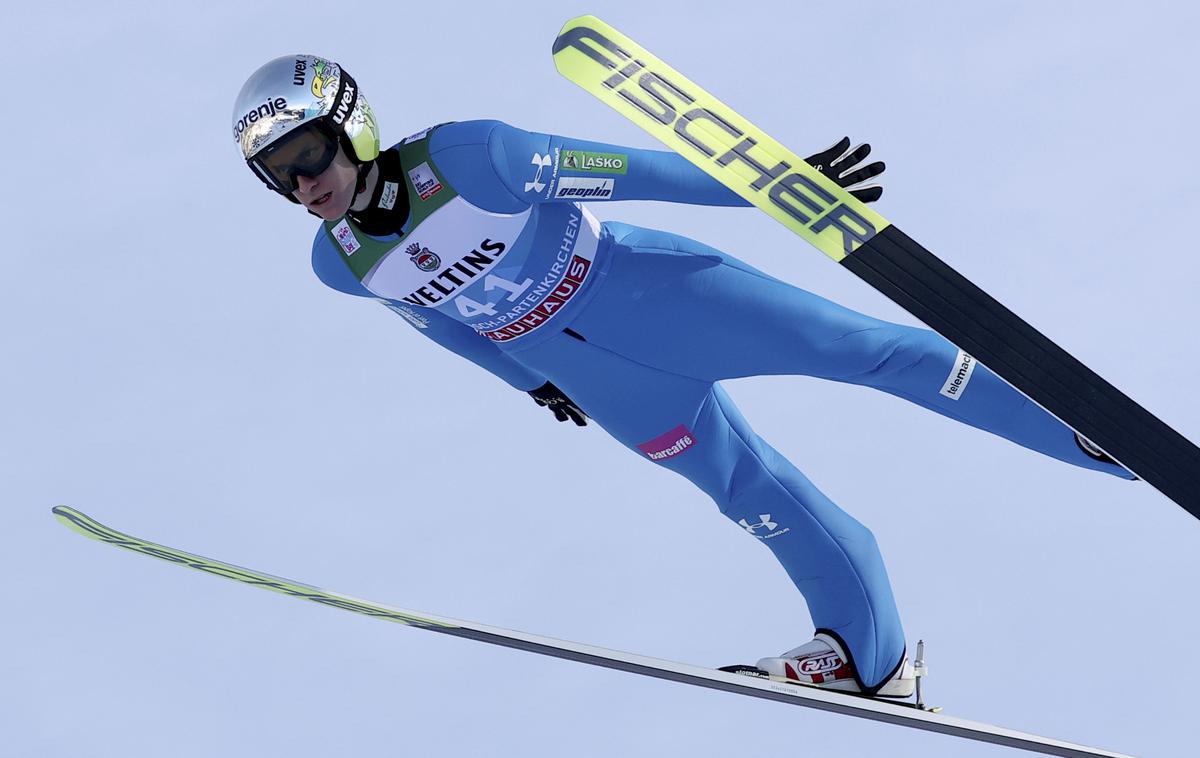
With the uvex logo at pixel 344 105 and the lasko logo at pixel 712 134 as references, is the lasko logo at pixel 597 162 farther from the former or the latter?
Result: the uvex logo at pixel 344 105

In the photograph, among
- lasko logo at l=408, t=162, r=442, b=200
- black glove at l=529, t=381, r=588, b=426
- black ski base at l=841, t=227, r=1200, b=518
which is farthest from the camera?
black glove at l=529, t=381, r=588, b=426

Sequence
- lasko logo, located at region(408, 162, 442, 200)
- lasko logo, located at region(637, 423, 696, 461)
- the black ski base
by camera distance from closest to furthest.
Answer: the black ski base → lasko logo, located at region(408, 162, 442, 200) → lasko logo, located at region(637, 423, 696, 461)

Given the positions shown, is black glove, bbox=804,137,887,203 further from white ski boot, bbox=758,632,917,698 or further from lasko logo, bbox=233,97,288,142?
white ski boot, bbox=758,632,917,698

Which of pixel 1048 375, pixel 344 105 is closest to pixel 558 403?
pixel 344 105

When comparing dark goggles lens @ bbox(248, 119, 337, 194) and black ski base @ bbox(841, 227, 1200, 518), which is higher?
dark goggles lens @ bbox(248, 119, 337, 194)

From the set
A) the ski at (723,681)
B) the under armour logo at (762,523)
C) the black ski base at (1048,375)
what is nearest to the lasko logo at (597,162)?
the black ski base at (1048,375)

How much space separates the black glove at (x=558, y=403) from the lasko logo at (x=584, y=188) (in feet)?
3.20

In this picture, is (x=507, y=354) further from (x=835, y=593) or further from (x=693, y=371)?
(x=835, y=593)

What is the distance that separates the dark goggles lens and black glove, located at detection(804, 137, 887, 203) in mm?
1277

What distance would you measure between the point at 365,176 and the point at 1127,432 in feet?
6.90

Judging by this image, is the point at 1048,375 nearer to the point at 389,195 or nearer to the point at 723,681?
the point at 723,681

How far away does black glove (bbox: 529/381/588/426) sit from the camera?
5.98 m

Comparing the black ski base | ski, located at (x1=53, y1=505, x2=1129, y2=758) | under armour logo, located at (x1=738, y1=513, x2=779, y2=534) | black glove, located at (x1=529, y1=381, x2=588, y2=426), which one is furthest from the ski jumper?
the black ski base

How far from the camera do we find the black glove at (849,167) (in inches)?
188
